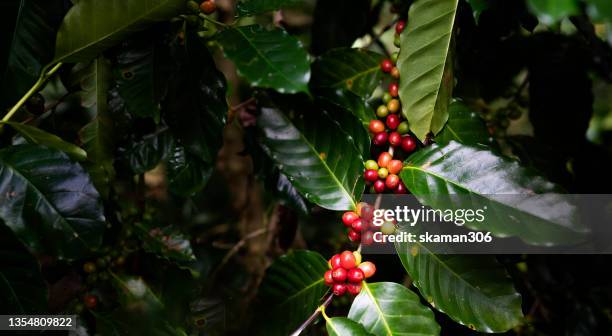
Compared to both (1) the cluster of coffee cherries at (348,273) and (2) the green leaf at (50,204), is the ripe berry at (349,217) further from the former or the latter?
(2) the green leaf at (50,204)

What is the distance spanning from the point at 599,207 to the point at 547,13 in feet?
2.34

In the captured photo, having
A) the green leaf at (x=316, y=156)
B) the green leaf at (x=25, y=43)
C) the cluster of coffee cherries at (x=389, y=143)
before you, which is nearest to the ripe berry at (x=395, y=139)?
the cluster of coffee cherries at (x=389, y=143)

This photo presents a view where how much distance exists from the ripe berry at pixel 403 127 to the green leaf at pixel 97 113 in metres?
Result: 0.59

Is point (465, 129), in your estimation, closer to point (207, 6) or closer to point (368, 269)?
point (368, 269)

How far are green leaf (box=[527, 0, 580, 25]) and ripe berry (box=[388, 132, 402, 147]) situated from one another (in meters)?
0.45

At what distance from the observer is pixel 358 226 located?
94 cm

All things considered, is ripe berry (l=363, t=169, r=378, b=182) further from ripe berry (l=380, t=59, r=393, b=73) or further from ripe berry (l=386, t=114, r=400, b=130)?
ripe berry (l=380, t=59, r=393, b=73)

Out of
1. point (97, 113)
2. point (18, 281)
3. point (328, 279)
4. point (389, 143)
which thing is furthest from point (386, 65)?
point (18, 281)

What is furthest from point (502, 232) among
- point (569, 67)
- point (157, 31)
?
point (569, 67)

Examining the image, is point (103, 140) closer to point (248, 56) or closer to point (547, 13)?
point (248, 56)

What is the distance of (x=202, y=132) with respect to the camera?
1011mm

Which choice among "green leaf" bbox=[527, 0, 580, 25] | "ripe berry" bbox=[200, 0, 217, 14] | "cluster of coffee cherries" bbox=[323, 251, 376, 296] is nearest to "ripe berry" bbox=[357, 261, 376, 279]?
"cluster of coffee cherries" bbox=[323, 251, 376, 296]

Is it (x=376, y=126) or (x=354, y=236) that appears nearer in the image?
(x=354, y=236)

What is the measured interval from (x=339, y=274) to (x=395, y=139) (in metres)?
0.31
